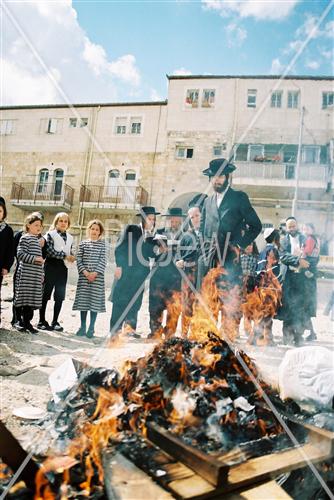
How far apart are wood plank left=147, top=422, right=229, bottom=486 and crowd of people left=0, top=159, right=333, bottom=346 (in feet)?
9.08

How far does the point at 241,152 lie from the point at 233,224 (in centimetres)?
1865

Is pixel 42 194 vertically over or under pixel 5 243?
over

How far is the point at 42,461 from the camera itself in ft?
5.73

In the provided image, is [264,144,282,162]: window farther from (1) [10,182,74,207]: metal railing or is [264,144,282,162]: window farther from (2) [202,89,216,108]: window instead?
(1) [10,182,74,207]: metal railing

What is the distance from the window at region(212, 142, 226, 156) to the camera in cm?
1969

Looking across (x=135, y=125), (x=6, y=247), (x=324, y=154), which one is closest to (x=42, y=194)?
(x=135, y=125)

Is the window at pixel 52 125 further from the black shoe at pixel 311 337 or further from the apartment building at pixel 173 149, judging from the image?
the black shoe at pixel 311 337

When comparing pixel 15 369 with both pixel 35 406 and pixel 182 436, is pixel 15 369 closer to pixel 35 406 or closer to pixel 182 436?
pixel 35 406

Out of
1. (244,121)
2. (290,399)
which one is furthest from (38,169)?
(290,399)

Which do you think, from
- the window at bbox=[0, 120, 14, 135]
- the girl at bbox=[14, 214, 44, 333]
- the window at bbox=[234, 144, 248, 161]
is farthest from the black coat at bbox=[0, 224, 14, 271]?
the window at bbox=[0, 120, 14, 135]

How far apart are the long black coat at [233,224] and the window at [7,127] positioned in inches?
809

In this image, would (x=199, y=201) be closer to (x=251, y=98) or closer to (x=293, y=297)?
(x=293, y=297)

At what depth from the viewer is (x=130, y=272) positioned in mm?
5379

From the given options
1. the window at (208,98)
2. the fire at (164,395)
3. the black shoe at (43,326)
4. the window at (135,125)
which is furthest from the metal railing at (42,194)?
the fire at (164,395)
